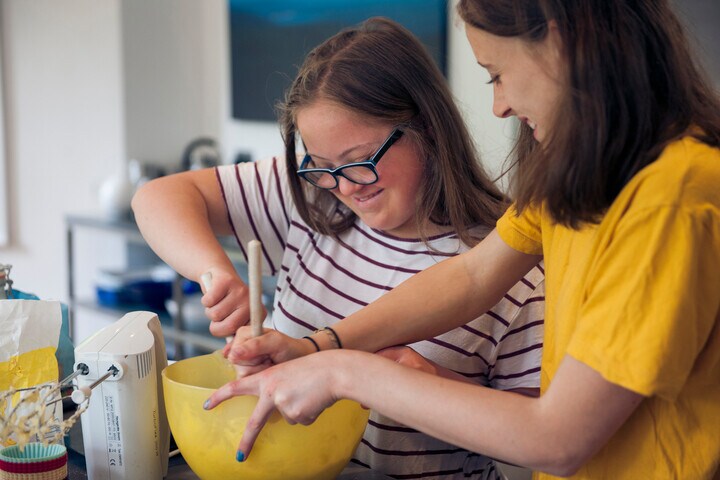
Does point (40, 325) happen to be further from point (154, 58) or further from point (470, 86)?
point (154, 58)

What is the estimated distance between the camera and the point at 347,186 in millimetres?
1344

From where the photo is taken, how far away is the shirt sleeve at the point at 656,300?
793mm

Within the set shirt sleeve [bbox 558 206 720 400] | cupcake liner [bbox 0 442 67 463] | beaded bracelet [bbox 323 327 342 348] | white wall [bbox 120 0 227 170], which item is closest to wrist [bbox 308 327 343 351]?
beaded bracelet [bbox 323 327 342 348]

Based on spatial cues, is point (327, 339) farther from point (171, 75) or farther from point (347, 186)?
point (171, 75)

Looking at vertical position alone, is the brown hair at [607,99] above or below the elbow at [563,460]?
above

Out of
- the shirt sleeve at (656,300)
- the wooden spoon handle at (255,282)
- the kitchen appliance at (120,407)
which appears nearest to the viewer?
the shirt sleeve at (656,300)

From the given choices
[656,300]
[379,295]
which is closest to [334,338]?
[379,295]

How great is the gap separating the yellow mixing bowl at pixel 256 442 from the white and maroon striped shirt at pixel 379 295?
10.1 inches

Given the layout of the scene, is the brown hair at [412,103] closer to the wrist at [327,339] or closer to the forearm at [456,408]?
the wrist at [327,339]

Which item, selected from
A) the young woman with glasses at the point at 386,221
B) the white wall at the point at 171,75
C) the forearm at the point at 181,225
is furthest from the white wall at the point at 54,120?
the young woman with glasses at the point at 386,221

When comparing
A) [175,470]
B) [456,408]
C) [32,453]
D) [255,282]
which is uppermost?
[255,282]

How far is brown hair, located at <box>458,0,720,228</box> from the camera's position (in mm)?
833

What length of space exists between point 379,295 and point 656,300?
68 centimetres

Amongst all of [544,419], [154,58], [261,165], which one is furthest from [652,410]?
[154,58]
